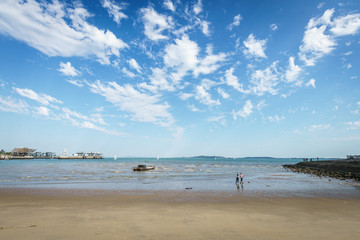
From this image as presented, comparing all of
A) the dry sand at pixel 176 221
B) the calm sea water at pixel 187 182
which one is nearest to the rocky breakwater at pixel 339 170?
the calm sea water at pixel 187 182

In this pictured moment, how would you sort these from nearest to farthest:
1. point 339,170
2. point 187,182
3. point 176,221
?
1. point 176,221
2. point 187,182
3. point 339,170

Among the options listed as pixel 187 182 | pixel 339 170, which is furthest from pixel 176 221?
pixel 339 170

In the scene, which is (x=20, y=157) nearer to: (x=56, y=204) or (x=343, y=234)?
(x=56, y=204)

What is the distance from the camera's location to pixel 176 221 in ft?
40.3

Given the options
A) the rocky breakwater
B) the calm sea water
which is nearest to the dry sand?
the calm sea water

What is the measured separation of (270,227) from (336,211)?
7.93 meters

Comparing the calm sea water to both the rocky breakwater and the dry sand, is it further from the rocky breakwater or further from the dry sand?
the dry sand

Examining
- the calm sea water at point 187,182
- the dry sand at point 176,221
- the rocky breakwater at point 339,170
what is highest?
the rocky breakwater at point 339,170

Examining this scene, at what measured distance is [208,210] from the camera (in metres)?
15.3

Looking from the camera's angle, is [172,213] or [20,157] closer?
[172,213]

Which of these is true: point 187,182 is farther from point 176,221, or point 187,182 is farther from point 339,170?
point 339,170

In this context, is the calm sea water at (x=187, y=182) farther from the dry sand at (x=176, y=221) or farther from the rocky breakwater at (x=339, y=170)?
the dry sand at (x=176, y=221)

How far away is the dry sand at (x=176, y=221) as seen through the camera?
33.1 ft

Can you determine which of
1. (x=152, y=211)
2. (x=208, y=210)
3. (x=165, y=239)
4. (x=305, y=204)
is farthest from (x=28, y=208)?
(x=305, y=204)
